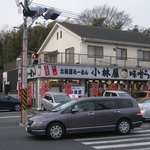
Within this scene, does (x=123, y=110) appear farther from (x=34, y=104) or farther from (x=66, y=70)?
(x=34, y=104)

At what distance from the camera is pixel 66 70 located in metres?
24.8

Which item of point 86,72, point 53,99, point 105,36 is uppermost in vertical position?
point 105,36

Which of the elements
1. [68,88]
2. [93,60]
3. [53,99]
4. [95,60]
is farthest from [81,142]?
[95,60]

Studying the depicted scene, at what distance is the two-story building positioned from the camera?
25.0 meters

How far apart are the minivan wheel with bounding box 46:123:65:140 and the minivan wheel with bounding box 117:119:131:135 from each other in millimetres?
2485

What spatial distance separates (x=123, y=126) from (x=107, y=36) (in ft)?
64.3

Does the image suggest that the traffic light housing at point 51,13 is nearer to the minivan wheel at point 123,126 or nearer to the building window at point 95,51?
the minivan wheel at point 123,126

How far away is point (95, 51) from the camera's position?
1092 inches

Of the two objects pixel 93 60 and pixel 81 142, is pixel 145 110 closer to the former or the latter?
pixel 81 142

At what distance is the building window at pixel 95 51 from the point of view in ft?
89.8

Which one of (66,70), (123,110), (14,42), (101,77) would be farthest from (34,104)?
(14,42)

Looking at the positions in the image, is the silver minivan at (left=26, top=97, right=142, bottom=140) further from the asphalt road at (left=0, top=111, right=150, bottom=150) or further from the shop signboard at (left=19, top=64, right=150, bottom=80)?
the shop signboard at (left=19, top=64, right=150, bottom=80)

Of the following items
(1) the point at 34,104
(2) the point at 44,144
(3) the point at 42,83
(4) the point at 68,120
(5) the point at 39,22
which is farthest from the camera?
(5) the point at 39,22

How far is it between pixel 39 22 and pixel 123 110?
39.1 m
